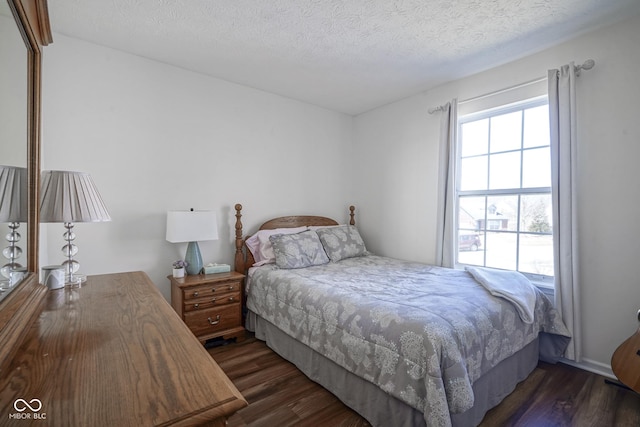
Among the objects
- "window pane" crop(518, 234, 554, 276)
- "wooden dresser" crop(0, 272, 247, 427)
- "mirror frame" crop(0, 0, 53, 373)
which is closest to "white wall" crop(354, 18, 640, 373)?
"window pane" crop(518, 234, 554, 276)

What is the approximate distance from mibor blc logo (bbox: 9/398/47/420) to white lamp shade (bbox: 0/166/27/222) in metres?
0.65

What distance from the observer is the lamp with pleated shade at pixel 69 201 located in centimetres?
137

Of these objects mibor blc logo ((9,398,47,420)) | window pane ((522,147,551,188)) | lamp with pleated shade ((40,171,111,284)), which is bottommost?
mibor blc logo ((9,398,47,420))

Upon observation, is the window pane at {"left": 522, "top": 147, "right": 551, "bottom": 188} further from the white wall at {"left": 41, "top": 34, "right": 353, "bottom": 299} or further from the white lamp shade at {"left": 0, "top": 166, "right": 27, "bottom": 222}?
the white lamp shade at {"left": 0, "top": 166, "right": 27, "bottom": 222}

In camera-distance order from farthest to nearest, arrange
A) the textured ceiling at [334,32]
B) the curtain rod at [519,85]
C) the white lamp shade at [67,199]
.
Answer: the curtain rod at [519,85], the textured ceiling at [334,32], the white lamp shade at [67,199]

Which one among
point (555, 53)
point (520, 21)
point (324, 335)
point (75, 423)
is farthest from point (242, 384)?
point (555, 53)

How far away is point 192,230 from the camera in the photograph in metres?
2.55

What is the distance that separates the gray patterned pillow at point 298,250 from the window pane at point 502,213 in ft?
5.41

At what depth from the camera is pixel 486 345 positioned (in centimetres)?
169

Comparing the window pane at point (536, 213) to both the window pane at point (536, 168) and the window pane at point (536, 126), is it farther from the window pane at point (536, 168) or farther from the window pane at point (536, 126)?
the window pane at point (536, 126)

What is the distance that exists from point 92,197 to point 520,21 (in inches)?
113

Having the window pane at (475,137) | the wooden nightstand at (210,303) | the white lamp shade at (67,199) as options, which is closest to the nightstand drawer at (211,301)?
the wooden nightstand at (210,303)

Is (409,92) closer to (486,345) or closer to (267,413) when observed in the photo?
(486,345)

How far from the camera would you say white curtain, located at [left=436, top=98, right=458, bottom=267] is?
115 inches
